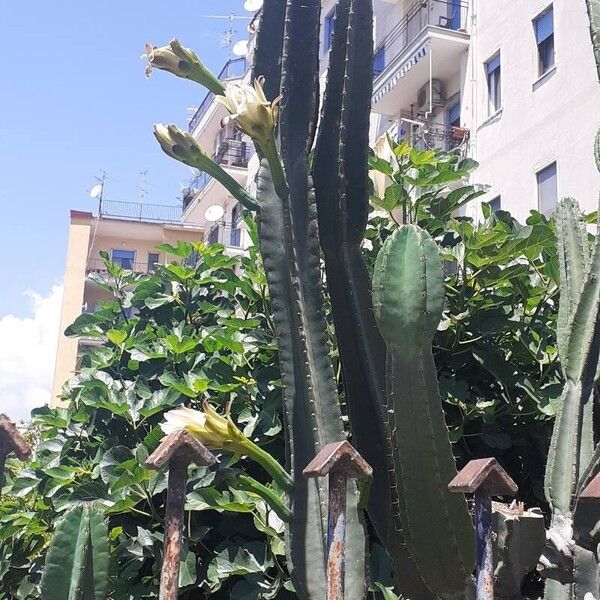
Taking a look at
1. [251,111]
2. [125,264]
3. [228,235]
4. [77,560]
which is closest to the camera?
[77,560]

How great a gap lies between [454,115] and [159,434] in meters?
12.4

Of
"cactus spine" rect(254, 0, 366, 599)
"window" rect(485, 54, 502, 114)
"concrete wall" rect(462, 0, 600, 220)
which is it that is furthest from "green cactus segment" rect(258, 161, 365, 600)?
"window" rect(485, 54, 502, 114)

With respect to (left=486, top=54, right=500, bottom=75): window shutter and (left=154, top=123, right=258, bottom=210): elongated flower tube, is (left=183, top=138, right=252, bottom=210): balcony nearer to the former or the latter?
(left=486, top=54, right=500, bottom=75): window shutter

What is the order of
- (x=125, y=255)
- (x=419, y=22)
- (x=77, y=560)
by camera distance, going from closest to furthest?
(x=77, y=560), (x=419, y=22), (x=125, y=255)

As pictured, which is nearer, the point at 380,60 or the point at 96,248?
the point at 380,60

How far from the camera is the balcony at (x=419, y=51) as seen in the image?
1386 centimetres

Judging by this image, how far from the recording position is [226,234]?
77.3 feet

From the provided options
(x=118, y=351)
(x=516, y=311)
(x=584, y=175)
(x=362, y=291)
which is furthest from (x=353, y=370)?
(x=584, y=175)

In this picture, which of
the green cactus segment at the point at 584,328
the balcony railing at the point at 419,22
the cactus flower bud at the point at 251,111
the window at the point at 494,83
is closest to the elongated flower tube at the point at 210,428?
the cactus flower bud at the point at 251,111

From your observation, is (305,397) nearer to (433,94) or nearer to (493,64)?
(493,64)

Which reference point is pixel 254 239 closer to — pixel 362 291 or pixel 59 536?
pixel 362 291

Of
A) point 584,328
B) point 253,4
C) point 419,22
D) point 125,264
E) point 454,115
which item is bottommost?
point 584,328

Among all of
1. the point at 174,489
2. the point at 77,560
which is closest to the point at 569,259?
the point at 174,489

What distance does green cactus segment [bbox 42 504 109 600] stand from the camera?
5.54ft
